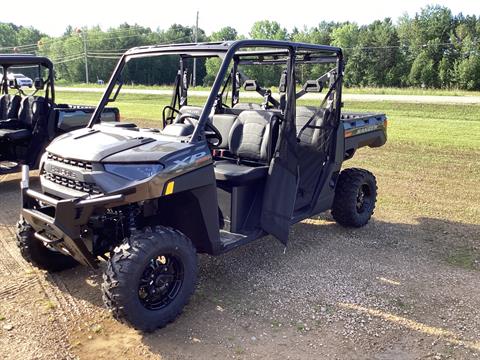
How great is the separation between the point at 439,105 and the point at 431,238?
1683cm

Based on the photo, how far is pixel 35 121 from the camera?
7738 mm

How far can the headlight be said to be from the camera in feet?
11.1

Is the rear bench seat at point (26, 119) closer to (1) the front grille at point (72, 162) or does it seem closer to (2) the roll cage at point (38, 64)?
(2) the roll cage at point (38, 64)

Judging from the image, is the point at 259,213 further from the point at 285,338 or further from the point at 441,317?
the point at 441,317

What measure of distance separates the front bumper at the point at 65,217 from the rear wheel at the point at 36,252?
1.44 feet

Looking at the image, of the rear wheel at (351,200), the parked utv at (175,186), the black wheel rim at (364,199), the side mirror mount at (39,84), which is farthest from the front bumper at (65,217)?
the side mirror mount at (39,84)

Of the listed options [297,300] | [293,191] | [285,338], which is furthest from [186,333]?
[293,191]

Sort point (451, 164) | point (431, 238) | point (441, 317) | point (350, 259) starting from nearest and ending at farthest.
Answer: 1. point (441, 317)
2. point (350, 259)
3. point (431, 238)
4. point (451, 164)

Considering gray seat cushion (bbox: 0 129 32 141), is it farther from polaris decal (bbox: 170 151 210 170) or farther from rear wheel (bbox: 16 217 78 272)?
polaris decal (bbox: 170 151 210 170)

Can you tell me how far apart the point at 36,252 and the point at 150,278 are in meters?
1.34

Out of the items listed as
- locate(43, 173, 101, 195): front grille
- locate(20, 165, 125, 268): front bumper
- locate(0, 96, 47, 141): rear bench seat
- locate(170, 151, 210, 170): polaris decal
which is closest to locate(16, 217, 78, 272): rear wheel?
locate(20, 165, 125, 268): front bumper

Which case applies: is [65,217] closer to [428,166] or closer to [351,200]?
[351,200]

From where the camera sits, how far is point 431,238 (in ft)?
17.9

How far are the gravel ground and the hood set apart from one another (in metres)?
1.21
